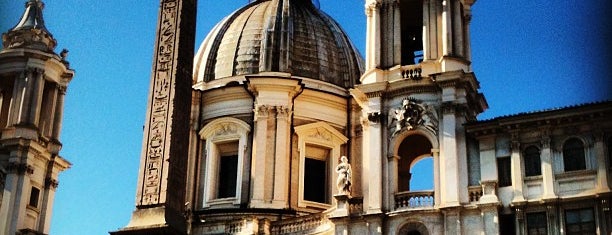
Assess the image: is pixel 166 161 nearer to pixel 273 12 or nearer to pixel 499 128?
pixel 499 128

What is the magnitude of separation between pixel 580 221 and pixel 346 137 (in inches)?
→ 567

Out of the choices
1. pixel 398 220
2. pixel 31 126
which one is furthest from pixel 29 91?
A: pixel 398 220

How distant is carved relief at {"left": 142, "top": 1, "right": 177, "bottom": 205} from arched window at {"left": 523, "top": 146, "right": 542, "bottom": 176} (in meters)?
14.1

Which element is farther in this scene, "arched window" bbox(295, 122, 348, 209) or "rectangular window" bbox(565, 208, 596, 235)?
"arched window" bbox(295, 122, 348, 209)

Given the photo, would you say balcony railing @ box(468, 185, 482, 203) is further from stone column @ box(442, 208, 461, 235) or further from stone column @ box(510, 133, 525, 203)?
stone column @ box(510, 133, 525, 203)

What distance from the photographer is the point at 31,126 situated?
4288cm

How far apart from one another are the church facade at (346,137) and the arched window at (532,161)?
0.03 m

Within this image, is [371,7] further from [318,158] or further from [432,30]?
[318,158]

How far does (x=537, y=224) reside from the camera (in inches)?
1240

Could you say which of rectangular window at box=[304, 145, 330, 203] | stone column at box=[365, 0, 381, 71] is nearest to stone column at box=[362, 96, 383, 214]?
stone column at box=[365, 0, 381, 71]

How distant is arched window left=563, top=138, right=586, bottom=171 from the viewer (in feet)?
104

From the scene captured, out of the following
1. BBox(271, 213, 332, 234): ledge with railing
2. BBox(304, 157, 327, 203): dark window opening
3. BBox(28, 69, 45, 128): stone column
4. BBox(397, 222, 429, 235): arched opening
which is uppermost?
BBox(28, 69, 45, 128): stone column

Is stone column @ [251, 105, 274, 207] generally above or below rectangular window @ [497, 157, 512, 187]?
above

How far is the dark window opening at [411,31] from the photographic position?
38156 mm
